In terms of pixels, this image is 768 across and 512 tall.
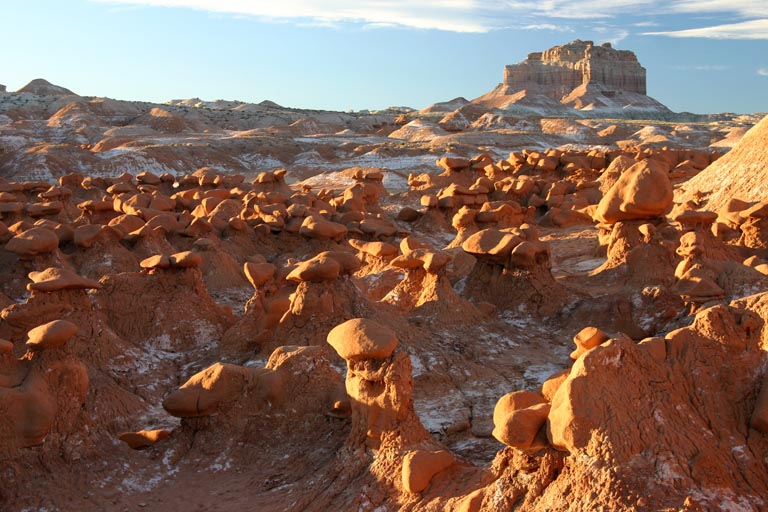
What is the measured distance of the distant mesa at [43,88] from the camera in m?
61.1

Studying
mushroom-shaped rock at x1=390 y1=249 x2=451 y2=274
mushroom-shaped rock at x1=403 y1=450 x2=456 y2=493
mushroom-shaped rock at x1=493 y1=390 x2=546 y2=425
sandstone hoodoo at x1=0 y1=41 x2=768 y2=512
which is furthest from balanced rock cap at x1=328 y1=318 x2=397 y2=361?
mushroom-shaped rock at x1=390 y1=249 x2=451 y2=274

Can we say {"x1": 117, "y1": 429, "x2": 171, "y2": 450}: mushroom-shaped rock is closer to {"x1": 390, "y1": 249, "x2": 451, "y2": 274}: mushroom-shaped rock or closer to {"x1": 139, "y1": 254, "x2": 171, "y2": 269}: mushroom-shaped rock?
{"x1": 139, "y1": 254, "x2": 171, "y2": 269}: mushroom-shaped rock

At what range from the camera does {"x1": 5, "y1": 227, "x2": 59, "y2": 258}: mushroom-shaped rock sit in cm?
1033

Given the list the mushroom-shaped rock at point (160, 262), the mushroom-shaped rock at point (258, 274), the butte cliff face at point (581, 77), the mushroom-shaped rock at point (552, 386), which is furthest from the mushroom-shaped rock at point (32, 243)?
the butte cliff face at point (581, 77)

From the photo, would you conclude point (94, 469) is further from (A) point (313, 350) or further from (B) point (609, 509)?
(B) point (609, 509)

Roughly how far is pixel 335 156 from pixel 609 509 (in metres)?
29.9

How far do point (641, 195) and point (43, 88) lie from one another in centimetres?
6077

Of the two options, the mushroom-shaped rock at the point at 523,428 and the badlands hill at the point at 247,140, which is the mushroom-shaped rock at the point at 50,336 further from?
the badlands hill at the point at 247,140

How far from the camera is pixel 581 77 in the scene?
91.8 meters

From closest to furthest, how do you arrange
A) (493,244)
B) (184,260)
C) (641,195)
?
(184,260), (493,244), (641,195)

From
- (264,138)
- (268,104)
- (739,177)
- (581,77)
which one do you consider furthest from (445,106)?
(739,177)

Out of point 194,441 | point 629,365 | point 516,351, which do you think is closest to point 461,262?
point 516,351

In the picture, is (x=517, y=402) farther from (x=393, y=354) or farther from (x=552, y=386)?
(x=393, y=354)

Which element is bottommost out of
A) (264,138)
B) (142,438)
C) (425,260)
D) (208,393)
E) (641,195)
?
(264,138)
